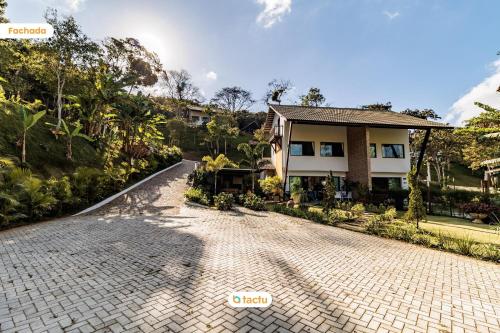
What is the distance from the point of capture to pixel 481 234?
1170cm

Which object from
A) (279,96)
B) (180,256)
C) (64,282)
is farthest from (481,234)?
(279,96)

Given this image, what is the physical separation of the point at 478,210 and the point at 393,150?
881 cm

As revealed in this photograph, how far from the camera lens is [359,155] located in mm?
21625

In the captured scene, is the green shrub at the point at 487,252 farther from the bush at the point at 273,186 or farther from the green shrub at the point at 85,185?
the green shrub at the point at 85,185

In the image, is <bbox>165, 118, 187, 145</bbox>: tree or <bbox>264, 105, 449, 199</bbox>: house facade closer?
<bbox>264, 105, 449, 199</bbox>: house facade

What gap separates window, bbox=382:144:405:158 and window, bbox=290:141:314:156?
22.7 ft

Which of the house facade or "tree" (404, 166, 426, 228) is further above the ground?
the house facade

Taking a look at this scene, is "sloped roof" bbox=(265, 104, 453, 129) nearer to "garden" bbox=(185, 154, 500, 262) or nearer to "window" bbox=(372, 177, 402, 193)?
"window" bbox=(372, 177, 402, 193)

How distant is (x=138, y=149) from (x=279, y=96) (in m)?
33.9

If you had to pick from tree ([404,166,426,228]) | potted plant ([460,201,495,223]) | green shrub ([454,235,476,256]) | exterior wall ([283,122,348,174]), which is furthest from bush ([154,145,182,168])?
potted plant ([460,201,495,223])

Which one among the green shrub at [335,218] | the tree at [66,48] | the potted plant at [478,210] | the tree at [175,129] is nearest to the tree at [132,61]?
the tree at [66,48]

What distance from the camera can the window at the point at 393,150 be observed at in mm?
22984

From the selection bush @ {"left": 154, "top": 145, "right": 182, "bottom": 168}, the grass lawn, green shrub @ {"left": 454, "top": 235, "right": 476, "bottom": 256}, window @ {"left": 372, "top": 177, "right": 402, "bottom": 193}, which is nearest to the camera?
green shrub @ {"left": 454, "top": 235, "right": 476, "bottom": 256}

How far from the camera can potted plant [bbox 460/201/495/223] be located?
15.2 meters
